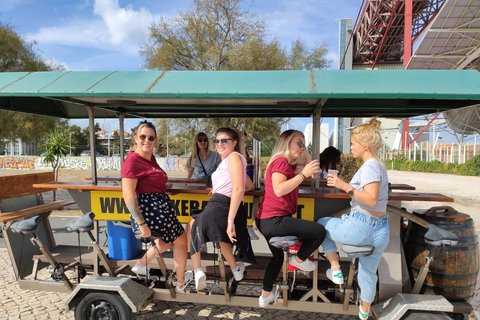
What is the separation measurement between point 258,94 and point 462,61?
85.4 feet

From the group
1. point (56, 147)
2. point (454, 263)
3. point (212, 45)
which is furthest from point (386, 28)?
point (454, 263)

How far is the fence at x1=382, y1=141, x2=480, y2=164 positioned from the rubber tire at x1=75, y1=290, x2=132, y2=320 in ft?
88.1

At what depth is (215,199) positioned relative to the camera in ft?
10.1

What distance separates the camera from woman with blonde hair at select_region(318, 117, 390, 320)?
2.63 metres

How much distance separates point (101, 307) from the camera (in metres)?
3.16

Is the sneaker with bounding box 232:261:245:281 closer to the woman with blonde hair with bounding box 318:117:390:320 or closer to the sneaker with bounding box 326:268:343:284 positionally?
the sneaker with bounding box 326:268:343:284

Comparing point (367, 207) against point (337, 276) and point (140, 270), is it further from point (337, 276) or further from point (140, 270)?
point (140, 270)

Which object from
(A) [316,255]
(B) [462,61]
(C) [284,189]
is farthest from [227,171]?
(B) [462,61]

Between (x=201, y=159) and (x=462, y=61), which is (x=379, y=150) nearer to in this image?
(x=201, y=159)

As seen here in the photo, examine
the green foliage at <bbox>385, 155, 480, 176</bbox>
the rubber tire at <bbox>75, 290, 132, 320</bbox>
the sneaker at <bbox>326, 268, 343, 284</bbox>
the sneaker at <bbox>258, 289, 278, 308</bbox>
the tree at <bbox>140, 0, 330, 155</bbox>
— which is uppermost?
the tree at <bbox>140, 0, 330, 155</bbox>

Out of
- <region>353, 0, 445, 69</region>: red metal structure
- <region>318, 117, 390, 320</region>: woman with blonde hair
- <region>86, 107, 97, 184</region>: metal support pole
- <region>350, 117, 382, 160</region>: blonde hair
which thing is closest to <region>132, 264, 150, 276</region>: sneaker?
<region>86, 107, 97, 184</region>: metal support pole

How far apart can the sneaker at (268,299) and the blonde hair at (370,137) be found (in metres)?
1.59

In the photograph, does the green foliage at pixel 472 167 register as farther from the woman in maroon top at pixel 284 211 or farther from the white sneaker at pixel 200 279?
the white sneaker at pixel 200 279

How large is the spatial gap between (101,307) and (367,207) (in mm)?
2716
